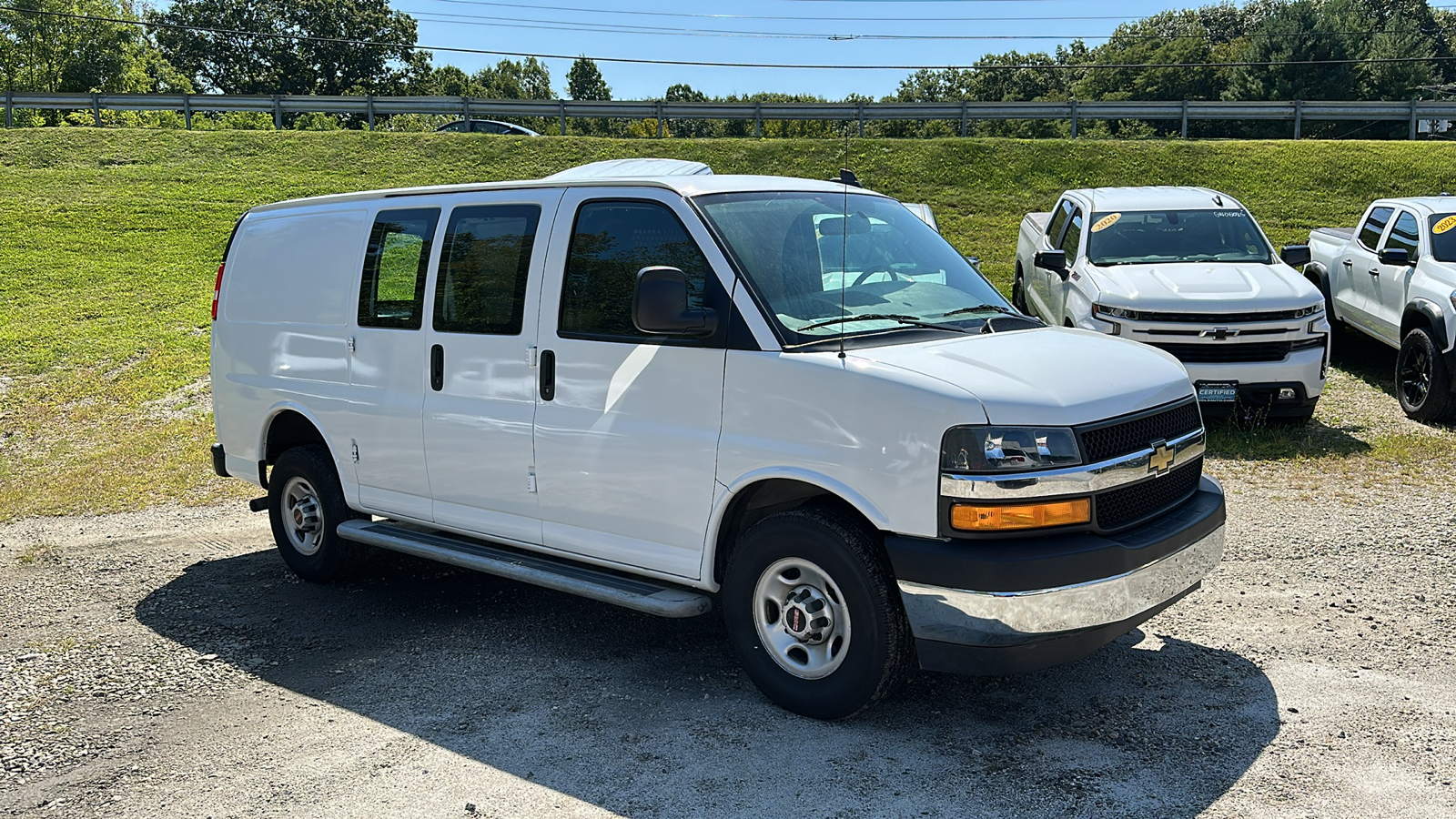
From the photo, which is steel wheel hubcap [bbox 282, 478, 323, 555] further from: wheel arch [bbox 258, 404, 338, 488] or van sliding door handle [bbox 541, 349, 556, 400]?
van sliding door handle [bbox 541, 349, 556, 400]

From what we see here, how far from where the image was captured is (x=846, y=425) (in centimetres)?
434

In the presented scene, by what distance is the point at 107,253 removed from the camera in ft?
61.8

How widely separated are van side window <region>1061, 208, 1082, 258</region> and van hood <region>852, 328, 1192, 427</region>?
22.1 feet

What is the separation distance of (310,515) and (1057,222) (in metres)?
8.71

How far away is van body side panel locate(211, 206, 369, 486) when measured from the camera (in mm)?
6449

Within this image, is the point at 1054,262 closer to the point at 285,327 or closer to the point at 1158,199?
the point at 1158,199

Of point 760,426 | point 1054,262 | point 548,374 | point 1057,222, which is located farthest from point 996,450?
point 1057,222

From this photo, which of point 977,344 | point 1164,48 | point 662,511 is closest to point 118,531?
point 662,511

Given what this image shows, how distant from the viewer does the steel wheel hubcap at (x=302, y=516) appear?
6863 millimetres

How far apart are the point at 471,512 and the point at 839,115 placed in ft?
80.0

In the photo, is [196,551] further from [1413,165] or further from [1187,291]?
[1413,165]

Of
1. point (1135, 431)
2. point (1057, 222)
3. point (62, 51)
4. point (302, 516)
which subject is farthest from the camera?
point (62, 51)

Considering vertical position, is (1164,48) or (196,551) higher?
(1164,48)

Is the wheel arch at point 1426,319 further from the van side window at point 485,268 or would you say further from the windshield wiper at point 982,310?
the van side window at point 485,268
